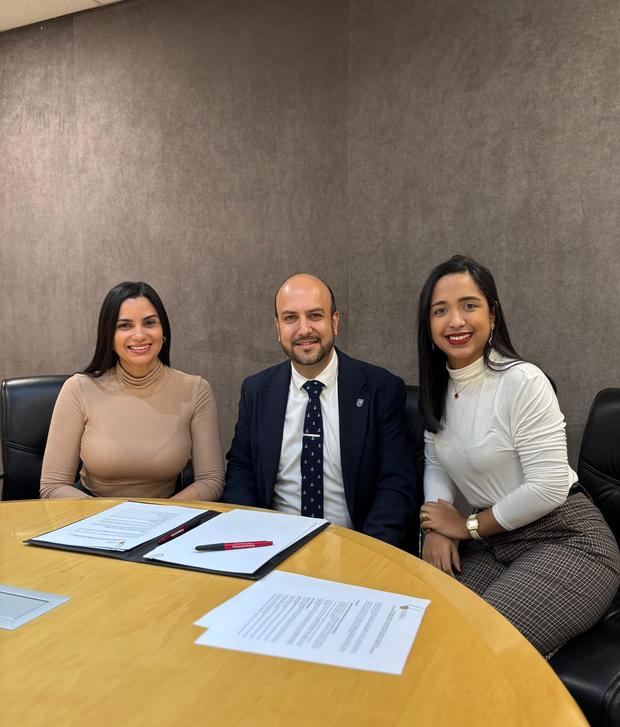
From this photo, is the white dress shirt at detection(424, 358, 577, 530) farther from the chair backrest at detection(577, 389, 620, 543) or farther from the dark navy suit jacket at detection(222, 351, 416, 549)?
the chair backrest at detection(577, 389, 620, 543)

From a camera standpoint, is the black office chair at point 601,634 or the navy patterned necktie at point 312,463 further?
the navy patterned necktie at point 312,463

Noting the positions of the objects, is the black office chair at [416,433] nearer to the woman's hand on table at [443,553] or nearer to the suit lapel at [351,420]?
the suit lapel at [351,420]

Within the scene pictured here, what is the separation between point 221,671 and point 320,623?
0.61ft

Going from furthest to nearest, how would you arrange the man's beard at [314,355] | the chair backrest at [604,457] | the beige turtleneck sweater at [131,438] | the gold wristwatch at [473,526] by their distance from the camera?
the beige turtleneck sweater at [131,438], the man's beard at [314,355], the chair backrest at [604,457], the gold wristwatch at [473,526]

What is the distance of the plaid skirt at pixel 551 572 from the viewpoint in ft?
5.32

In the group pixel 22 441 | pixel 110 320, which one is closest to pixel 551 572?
pixel 110 320

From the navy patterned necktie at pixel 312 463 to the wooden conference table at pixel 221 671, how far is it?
0.92 meters

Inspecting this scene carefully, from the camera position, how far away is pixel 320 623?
104cm

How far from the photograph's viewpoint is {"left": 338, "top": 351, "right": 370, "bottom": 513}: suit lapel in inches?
85.4

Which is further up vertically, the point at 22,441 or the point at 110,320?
the point at 110,320

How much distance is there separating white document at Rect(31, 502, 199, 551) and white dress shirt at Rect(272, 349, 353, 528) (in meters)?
A: 0.56

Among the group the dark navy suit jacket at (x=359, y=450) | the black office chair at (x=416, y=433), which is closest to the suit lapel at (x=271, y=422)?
the dark navy suit jacket at (x=359, y=450)

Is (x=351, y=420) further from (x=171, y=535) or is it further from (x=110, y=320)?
(x=110, y=320)

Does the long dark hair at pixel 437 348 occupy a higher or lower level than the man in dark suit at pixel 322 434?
higher
